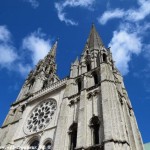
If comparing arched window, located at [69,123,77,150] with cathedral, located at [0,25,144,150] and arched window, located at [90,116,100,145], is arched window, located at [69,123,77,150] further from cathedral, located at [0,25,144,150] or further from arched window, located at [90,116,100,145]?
arched window, located at [90,116,100,145]

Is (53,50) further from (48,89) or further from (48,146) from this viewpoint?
(48,146)

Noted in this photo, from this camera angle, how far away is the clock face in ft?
58.1

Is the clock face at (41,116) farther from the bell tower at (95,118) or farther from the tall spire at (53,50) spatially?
the tall spire at (53,50)

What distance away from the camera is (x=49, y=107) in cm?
1906

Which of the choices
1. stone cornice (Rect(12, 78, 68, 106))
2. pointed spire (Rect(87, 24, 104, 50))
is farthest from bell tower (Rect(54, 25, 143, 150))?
pointed spire (Rect(87, 24, 104, 50))

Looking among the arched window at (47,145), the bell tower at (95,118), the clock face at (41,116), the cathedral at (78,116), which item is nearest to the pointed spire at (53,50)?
the cathedral at (78,116)

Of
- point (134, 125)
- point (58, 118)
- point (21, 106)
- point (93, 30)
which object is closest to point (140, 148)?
point (134, 125)

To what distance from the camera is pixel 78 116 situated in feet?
49.5

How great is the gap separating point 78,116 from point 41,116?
5071mm

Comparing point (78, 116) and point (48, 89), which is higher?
point (48, 89)

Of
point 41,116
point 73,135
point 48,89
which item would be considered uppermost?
point 48,89

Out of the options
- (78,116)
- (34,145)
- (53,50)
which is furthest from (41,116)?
(53,50)

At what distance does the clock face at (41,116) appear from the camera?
58.1ft

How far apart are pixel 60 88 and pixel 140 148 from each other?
8947 millimetres
